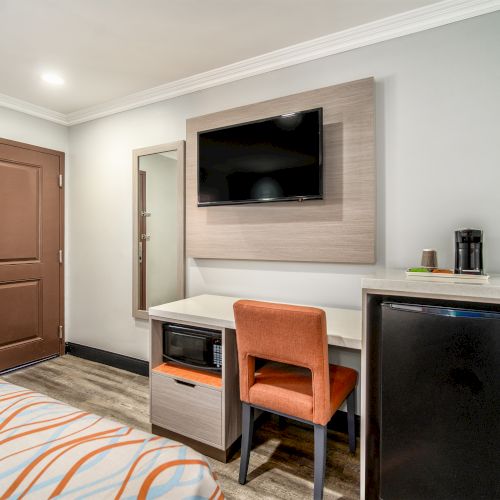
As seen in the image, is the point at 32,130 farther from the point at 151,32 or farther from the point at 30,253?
the point at 151,32

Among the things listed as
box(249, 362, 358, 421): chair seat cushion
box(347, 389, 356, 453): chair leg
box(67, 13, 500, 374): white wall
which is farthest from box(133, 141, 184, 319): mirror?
box(347, 389, 356, 453): chair leg

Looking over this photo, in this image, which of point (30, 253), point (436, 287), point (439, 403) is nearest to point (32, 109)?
point (30, 253)

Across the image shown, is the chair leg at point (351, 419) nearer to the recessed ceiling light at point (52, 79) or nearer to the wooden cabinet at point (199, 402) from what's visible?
the wooden cabinet at point (199, 402)

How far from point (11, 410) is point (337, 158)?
6.62ft

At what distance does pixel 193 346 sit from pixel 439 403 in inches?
50.4

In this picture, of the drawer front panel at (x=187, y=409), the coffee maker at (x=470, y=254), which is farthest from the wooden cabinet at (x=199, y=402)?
the coffee maker at (x=470, y=254)

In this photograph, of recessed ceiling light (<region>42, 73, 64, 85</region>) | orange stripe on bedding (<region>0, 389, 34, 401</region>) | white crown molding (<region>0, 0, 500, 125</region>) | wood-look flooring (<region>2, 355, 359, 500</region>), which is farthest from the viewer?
recessed ceiling light (<region>42, 73, 64, 85</region>)

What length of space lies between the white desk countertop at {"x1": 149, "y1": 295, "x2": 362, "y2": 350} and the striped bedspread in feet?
2.88

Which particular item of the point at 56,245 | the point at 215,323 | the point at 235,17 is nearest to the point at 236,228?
the point at 215,323

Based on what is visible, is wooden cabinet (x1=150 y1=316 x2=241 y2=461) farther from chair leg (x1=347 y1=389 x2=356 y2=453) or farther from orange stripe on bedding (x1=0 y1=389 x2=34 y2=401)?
orange stripe on bedding (x1=0 y1=389 x2=34 y2=401)

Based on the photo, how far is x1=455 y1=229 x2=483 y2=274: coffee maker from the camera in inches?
62.2

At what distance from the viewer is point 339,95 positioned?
2.14 meters

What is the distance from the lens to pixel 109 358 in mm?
3307

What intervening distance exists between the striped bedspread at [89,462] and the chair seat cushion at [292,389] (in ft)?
2.48
